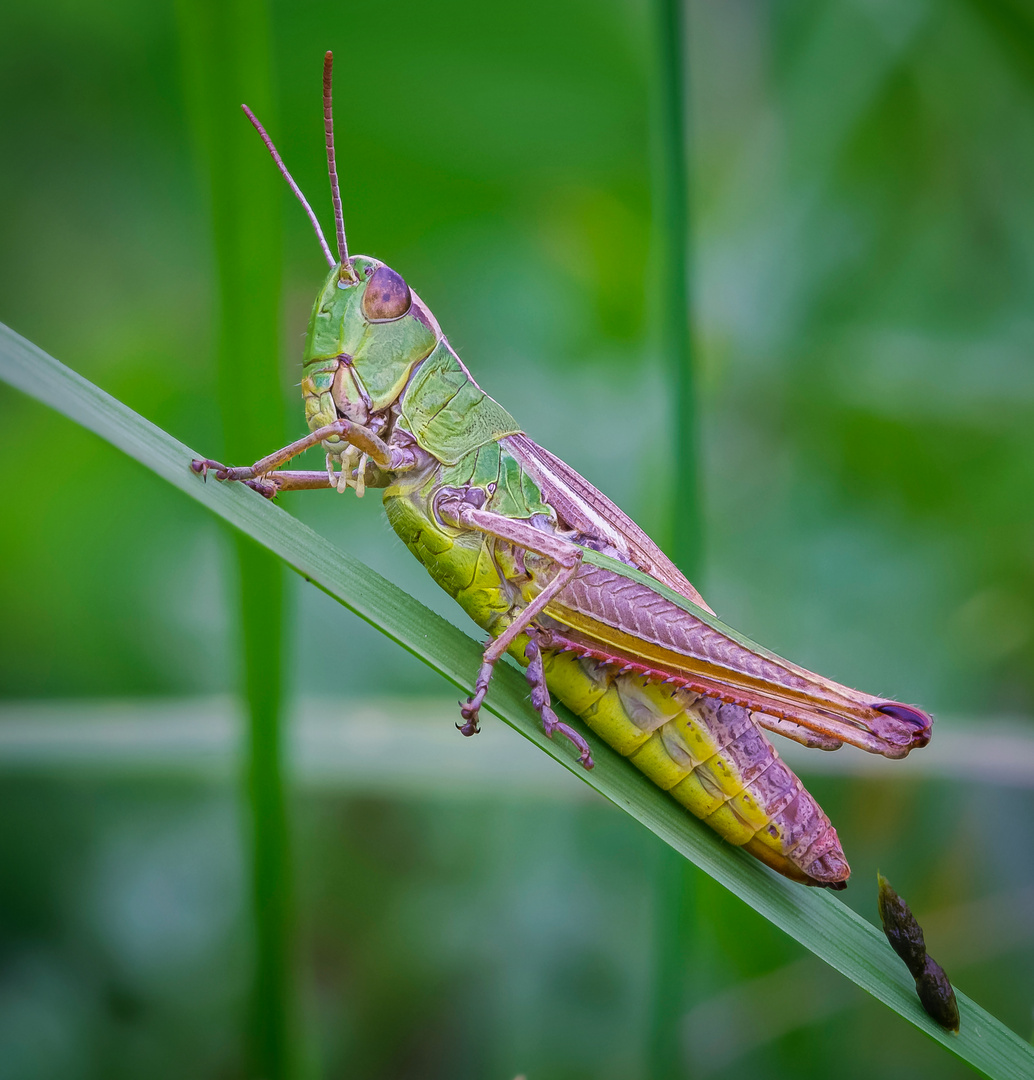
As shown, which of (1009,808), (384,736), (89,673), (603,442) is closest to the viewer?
(384,736)

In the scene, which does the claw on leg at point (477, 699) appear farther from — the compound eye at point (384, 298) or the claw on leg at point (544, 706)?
the compound eye at point (384, 298)

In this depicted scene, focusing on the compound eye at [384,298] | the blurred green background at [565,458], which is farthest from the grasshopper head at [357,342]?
the blurred green background at [565,458]

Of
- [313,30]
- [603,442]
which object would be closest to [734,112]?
[603,442]

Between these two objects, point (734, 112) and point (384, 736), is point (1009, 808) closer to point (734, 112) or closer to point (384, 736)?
point (384, 736)

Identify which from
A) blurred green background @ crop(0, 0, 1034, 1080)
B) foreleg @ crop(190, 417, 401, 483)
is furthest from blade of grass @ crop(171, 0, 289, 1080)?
blurred green background @ crop(0, 0, 1034, 1080)

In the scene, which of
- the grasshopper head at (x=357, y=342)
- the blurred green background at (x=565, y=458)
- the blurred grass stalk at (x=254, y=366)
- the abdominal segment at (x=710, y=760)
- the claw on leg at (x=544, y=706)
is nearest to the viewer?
the blurred grass stalk at (x=254, y=366)

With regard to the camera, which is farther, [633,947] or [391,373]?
[633,947]

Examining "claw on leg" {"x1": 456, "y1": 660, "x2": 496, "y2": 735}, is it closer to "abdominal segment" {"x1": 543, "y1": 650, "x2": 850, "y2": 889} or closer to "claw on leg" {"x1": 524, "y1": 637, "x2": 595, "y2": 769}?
"claw on leg" {"x1": 524, "y1": 637, "x2": 595, "y2": 769}
